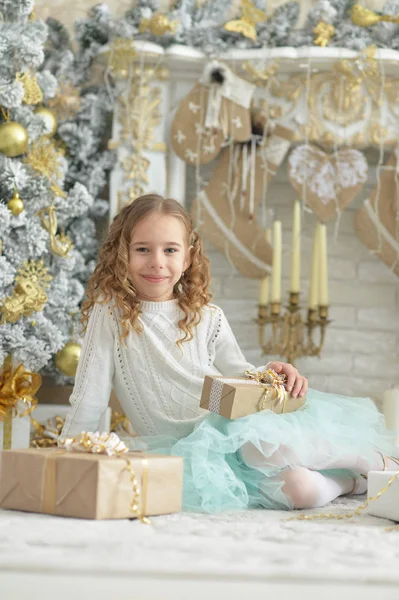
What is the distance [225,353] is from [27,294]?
60 cm

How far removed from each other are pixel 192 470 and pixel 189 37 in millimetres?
1601

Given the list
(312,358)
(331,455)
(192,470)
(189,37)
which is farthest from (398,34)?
(192,470)

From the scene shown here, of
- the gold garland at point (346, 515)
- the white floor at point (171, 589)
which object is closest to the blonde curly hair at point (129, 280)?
the gold garland at point (346, 515)

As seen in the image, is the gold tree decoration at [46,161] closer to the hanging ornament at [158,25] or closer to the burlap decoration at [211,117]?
the burlap decoration at [211,117]

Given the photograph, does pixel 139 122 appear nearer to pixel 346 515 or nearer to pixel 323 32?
pixel 323 32

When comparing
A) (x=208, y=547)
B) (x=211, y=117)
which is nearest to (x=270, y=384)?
(x=208, y=547)

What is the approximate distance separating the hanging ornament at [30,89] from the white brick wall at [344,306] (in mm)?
700

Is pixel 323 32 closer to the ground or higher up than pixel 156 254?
higher up

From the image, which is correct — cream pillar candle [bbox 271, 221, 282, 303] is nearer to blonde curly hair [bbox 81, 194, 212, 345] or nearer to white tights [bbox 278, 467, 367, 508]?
blonde curly hair [bbox 81, 194, 212, 345]

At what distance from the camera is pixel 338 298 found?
2908mm

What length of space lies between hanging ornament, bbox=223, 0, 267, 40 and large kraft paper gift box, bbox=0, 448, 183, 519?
164 centimetres

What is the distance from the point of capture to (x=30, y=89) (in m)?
2.39

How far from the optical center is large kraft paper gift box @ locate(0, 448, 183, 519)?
1.42 m

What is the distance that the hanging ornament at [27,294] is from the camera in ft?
7.46
